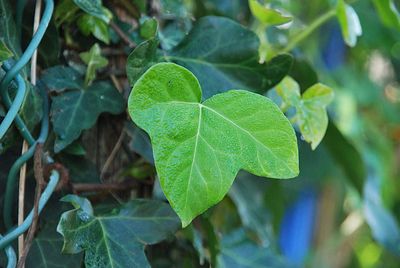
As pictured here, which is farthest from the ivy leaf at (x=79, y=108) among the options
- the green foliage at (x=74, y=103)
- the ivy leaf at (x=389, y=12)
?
the ivy leaf at (x=389, y=12)

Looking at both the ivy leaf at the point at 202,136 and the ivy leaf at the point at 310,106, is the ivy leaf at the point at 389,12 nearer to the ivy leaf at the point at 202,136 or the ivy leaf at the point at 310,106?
the ivy leaf at the point at 310,106

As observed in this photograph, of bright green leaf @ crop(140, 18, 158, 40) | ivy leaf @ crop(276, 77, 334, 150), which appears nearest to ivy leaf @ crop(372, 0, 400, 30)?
ivy leaf @ crop(276, 77, 334, 150)

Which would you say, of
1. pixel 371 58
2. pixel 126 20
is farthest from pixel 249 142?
pixel 371 58

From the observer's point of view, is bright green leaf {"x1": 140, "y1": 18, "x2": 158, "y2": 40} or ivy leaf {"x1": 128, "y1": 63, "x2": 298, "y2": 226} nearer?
ivy leaf {"x1": 128, "y1": 63, "x2": 298, "y2": 226}

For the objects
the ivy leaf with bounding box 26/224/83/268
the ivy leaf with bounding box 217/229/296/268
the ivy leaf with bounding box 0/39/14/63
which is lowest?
the ivy leaf with bounding box 217/229/296/268

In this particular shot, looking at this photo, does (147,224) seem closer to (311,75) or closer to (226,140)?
(226,140)

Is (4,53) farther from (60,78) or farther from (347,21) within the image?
(347,21)

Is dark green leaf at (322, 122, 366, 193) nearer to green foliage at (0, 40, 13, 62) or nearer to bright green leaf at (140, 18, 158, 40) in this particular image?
bright green leaf at (140, 18, 158, 40)
